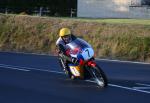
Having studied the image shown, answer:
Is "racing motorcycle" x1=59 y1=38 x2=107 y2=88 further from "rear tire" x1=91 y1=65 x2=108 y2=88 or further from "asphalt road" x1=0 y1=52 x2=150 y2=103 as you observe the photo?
"asphalt road" x1=0 y1=52 x2=150 y2=103

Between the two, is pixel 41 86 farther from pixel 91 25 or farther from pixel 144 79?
pixel 91 25

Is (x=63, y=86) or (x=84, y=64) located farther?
(x=84, y=64)

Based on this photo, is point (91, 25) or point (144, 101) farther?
point (91, 25)

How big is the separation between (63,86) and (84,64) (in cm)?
93

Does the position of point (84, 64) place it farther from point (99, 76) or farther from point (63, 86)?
point (63, 86)

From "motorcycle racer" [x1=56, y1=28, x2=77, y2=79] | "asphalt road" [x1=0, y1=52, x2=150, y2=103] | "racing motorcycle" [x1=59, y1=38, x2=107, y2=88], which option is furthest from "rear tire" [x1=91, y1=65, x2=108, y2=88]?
"motorcycle racer" [x1=56, y1=28, x2=77, y2=79]

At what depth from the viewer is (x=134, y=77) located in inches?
685

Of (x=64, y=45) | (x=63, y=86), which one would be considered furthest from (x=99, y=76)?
(x=64, y=45)

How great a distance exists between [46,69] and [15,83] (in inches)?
153

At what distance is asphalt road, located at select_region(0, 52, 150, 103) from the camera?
42.5 ft

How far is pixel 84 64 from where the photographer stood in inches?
614

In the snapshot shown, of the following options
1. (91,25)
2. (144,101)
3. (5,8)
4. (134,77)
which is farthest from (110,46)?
(5,8)

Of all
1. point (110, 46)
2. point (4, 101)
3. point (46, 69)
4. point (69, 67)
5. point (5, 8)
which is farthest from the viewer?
point (5, 8)

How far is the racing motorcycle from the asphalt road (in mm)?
240
